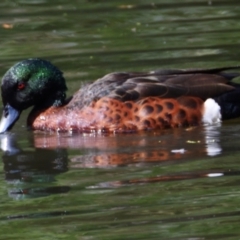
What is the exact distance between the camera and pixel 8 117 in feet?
30.2

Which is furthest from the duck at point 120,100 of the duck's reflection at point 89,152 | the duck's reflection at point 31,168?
the duck's reflection at point 31,168

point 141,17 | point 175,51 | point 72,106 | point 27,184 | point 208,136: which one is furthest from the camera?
point 141,17

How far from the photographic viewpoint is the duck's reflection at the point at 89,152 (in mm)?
7273

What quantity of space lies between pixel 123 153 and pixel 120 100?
95 centimetres

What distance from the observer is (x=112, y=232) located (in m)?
5.83

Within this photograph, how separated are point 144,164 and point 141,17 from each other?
5881 mm

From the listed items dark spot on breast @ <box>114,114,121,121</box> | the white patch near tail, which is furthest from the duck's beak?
the white patch near tail

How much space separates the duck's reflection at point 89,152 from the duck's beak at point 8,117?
9 cm

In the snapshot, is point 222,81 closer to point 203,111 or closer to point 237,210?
point 203,111

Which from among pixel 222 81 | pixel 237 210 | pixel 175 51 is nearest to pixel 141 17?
pixel 175 51

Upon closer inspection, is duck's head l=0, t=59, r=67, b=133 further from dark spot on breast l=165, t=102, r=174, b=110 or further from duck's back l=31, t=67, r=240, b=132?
dark spot on breast l=165, t=102, r=174, b=110

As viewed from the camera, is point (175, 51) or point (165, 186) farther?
point (175, 51)

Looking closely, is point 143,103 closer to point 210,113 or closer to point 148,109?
point 148,109

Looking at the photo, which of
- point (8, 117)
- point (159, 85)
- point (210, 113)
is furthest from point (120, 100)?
point (8, 117)
